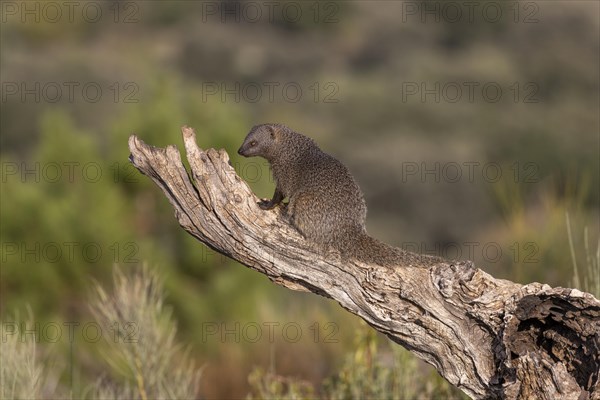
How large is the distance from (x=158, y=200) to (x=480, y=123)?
2185 centimetres

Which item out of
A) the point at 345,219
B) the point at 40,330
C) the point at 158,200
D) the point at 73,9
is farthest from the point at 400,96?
the point at 345,219

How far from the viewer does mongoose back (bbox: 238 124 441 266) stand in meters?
4.55

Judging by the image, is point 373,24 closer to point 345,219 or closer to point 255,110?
point 255,110

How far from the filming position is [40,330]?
31.9 ft

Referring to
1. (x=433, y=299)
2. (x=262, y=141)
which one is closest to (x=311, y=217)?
(x=433, y=299)

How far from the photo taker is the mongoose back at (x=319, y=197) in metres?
4.55

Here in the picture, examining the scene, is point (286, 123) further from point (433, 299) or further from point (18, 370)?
point (433, 299)

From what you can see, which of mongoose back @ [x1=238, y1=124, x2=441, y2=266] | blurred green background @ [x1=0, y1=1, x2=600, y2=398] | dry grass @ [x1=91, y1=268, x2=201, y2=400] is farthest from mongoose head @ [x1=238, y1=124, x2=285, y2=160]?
blurred green background @ [x1=0, y1=1, x2=600, y2=398]

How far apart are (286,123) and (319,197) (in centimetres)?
2270

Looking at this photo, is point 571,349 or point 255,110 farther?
point 255,110

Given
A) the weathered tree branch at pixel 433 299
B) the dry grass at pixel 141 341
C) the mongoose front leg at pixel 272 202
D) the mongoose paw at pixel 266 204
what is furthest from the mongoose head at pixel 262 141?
the weathered tree branch at pixel 433 299

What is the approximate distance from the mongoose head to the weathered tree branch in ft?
4.97

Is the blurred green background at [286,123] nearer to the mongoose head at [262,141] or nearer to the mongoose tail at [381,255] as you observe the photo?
the mongoose tail at [381,255]

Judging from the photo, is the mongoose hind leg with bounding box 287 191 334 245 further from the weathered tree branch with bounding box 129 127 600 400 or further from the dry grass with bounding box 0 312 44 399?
the dry grass with bounding box 0 312 44 399
